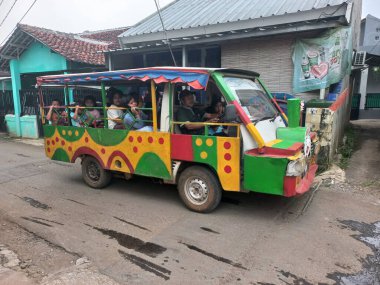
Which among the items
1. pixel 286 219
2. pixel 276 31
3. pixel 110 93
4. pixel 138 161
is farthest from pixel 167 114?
pixel 276 31

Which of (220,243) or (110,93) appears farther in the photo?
(110,93)

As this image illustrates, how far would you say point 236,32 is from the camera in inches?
318

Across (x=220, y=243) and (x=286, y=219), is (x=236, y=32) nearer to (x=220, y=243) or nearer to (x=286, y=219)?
(x=286, y=219)

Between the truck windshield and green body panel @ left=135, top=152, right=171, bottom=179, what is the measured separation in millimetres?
1583

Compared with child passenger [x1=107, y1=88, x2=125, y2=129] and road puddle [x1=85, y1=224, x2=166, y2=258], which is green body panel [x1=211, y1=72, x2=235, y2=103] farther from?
road puddle [x1=85, y1=224, x2=166, y2=258]

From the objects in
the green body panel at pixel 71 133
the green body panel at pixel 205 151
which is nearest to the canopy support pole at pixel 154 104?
the green body panel at pixel 205 151

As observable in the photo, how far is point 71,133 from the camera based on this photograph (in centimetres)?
599

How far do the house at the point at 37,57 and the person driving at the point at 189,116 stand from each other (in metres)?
8.20

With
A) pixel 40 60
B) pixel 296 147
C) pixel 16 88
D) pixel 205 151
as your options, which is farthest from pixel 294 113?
pixel 16 88

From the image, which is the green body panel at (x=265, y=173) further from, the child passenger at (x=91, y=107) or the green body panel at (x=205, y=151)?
the child passenger at (x=91, y=107)

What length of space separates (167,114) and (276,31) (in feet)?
14.5

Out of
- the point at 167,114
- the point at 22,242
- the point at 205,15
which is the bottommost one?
the point at 22,242

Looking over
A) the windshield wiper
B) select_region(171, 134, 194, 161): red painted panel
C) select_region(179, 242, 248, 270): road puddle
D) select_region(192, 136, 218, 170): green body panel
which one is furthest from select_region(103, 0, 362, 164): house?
select_region(179, 242, 248, 270): road puddle

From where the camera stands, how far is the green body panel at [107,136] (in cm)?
526
